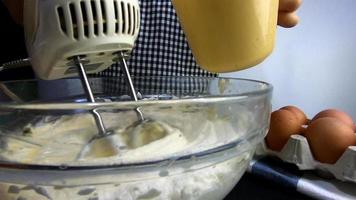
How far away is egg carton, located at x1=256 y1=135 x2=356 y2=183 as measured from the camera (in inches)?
16.1

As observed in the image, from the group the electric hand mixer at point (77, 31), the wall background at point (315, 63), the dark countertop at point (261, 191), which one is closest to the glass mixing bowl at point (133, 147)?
the electric hand mixer at point (77, 31)

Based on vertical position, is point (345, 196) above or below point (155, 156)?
below

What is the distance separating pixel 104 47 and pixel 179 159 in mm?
87

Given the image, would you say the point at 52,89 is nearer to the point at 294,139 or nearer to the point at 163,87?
the point at 163,87

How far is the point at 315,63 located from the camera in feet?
2.85

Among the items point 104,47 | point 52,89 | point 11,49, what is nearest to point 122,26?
point 104,47

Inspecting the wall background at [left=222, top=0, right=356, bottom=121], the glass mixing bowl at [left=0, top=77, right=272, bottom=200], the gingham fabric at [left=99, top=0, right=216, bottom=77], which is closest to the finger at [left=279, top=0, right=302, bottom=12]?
the glass mixing bowl at [left=0, top=77, right=272, bottom=200]

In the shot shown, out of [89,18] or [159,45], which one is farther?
[159,45]

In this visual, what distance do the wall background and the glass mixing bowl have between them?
1.89ft

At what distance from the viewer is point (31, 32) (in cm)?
27

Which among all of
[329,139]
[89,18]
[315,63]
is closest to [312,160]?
[329,139]

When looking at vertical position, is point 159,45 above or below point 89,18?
below

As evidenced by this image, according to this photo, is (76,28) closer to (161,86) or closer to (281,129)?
(161,86)

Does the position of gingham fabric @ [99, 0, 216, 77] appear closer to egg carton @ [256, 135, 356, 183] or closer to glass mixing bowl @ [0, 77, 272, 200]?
egg carton @ [256, 135, 356, 183]
